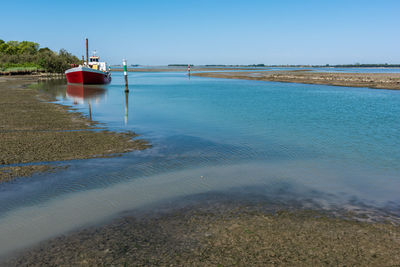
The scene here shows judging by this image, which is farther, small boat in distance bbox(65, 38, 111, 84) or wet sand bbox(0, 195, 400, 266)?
small boat in distance bbox(65, 38, 111, 84)

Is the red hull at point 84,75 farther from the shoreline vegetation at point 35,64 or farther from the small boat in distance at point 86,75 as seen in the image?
the shoreline vegetation at point 35,64

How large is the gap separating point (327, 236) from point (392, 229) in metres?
1.49

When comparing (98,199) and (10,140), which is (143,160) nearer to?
(98,199)

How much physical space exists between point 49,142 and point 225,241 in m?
9.76

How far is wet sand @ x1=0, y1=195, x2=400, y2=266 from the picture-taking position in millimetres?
5102

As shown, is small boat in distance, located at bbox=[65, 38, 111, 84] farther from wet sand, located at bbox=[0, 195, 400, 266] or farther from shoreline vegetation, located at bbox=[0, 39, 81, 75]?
wet sand, located at bbox=[0, 195, 400, 266]

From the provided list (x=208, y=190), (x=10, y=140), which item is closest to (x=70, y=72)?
(x=10, y=140)

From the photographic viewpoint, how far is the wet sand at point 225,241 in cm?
510

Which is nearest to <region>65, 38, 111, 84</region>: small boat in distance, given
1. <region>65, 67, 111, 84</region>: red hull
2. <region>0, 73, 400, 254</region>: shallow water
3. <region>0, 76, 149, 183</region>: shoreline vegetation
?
<region>65, 67, 111, 84</region>: red hull

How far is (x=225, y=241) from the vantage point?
224 inches

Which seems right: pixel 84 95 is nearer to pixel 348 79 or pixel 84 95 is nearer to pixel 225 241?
pixel 225 241

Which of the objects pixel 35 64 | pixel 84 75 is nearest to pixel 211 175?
pixel 84 75

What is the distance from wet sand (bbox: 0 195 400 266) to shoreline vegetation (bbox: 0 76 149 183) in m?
4.49

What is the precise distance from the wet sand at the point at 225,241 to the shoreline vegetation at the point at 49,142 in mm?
4495
